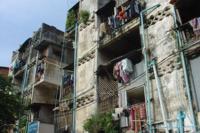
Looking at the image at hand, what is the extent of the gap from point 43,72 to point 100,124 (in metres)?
10.3

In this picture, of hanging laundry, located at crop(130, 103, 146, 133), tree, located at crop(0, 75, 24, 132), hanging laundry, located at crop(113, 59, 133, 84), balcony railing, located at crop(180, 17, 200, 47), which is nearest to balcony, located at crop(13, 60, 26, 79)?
tree, located at crop(0, 75, 24, 132)

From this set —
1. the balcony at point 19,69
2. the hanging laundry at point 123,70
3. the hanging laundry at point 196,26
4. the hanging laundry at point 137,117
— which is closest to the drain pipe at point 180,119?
the hanging laundry at point 137,117

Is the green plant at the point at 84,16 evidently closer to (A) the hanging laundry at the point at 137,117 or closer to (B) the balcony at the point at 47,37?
(B) the balcony at the point at 47,37

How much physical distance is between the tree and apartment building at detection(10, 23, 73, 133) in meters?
3.60

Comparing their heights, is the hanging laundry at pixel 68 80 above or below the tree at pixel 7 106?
above

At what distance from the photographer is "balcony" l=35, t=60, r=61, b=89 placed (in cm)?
2300

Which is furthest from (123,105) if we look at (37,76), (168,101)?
(37,76)

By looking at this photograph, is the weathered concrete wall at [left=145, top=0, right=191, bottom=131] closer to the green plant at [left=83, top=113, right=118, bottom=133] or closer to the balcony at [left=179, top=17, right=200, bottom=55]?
the balcony at [left=179, top=17, right=200, bottom=55]

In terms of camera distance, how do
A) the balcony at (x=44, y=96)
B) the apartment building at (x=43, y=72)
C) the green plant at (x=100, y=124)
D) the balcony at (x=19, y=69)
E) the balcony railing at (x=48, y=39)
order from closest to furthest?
the green plant at (x=100, y=124)
the apartment building at (x=43, y=72)
the balcony at (x=44, y=96)
the balcony railing at (x=48, y=39)
the balcony at (x=19, y=69)

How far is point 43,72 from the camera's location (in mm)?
23125

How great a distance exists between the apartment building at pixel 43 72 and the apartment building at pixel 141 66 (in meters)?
5.08

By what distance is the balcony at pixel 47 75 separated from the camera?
23.0m

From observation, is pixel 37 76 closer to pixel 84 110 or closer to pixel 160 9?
pixel 84 110

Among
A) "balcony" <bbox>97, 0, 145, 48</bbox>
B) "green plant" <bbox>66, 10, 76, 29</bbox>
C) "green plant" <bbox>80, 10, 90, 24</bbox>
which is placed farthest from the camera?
"green plant" <bbox>66, 10, 76, 29</bbox>
